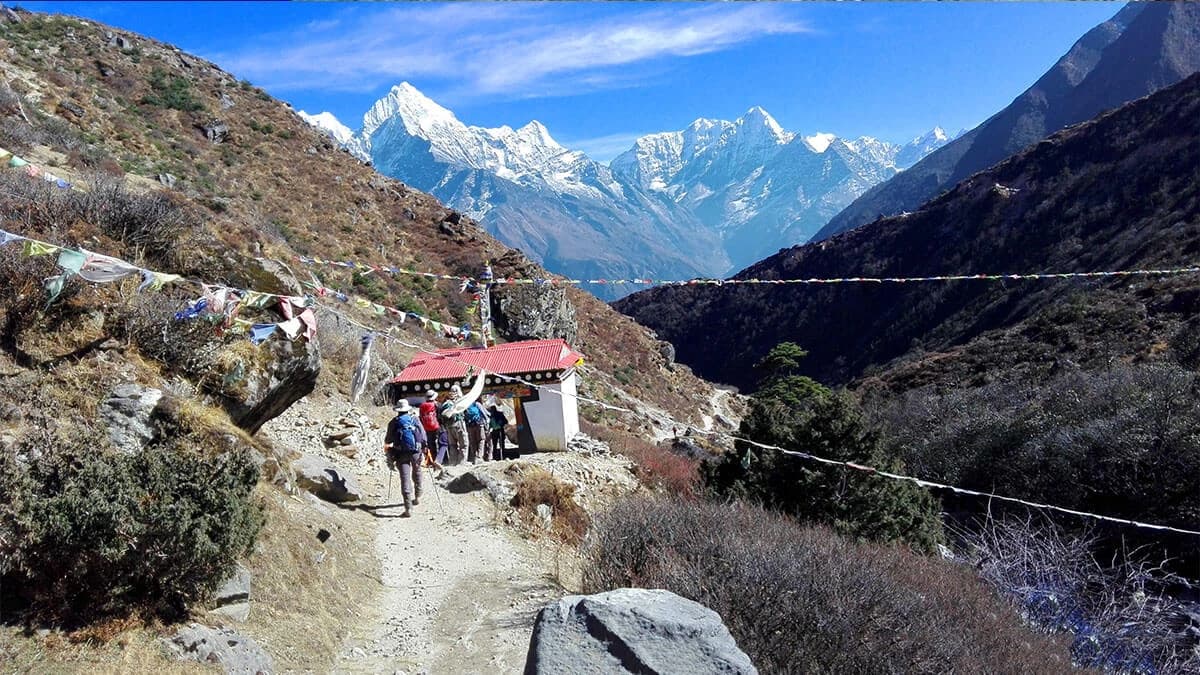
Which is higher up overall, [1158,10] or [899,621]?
[1158,10]

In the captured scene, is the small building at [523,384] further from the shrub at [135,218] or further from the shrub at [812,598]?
the shrub at [812,598]

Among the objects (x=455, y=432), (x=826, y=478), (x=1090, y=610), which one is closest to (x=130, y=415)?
(x=455, y=432)

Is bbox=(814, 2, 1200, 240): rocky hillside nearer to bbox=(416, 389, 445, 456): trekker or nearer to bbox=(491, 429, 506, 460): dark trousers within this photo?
bbox=(491, 429, 506, 460): dark trousers

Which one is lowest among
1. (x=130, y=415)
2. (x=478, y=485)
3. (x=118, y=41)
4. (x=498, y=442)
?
(x=478, y=485)

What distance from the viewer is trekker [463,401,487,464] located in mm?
14352

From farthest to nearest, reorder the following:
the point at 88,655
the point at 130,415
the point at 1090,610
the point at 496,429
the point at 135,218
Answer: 1. the point at 496,429
2. the point at 1090,610
3. the point at 135,218
4. the point at 130,415
5. the point at 88,655

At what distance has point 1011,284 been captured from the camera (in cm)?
5253

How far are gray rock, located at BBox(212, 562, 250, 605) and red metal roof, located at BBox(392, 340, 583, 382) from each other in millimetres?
9092

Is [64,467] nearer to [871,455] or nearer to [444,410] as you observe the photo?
[444,410]

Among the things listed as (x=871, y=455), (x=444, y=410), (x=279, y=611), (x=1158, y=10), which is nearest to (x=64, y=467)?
(x=279, y=611)

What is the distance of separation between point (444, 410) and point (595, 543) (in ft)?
20.9

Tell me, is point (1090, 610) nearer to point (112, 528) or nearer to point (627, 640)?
point (627, 640)

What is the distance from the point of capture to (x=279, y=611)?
641cm

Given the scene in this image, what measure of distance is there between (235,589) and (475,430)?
27.4 feet
